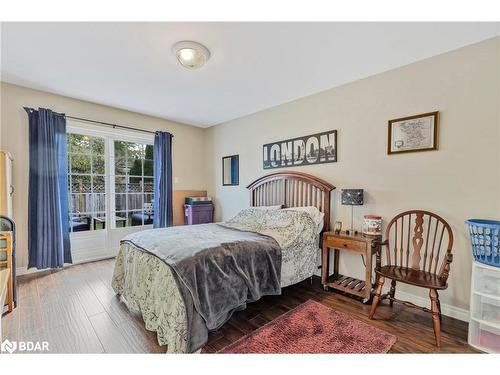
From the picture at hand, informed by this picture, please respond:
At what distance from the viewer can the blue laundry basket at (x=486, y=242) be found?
1.55 m

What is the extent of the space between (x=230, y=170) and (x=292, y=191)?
4.79 feet

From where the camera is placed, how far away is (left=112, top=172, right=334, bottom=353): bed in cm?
151

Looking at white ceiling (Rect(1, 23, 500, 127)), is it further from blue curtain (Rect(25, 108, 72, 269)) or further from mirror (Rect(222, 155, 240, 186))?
mirror (Rect(222, 155, 240, 186))

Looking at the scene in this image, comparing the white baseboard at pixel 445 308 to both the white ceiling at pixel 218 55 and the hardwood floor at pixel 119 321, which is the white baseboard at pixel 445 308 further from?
the white ceiling at pixel 218 55

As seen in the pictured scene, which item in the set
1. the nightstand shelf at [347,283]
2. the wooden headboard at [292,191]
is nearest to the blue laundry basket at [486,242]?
the nightstand shelf at [347,283]

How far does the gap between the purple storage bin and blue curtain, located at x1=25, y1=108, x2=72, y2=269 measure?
180cm

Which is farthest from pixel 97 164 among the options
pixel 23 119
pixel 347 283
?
pixel 347 283

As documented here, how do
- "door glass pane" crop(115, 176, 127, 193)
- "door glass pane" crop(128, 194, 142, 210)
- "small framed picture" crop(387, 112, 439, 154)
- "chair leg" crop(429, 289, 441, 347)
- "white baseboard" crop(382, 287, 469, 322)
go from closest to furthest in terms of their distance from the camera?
1. "chair leg" crop(429, 289, 441, 347)
2. "white baseboard" crop(382, 287, 469, 322)
3. "small framed picture" crop(387, 112, 439, 154)
4. "door glass pane" crop(115, 176, 127, 193)
5. "door glass pane" crop(128, 194, 142, 210)

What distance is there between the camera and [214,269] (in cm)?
170

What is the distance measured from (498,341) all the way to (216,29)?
308cm

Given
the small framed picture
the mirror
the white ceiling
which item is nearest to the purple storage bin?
the mirror

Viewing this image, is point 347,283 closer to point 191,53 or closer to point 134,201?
point 191,53

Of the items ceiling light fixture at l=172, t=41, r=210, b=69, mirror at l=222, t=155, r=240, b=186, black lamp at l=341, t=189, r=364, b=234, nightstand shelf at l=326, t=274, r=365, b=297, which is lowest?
nightstand shelf at l=326, t=274, r=365, b=297
